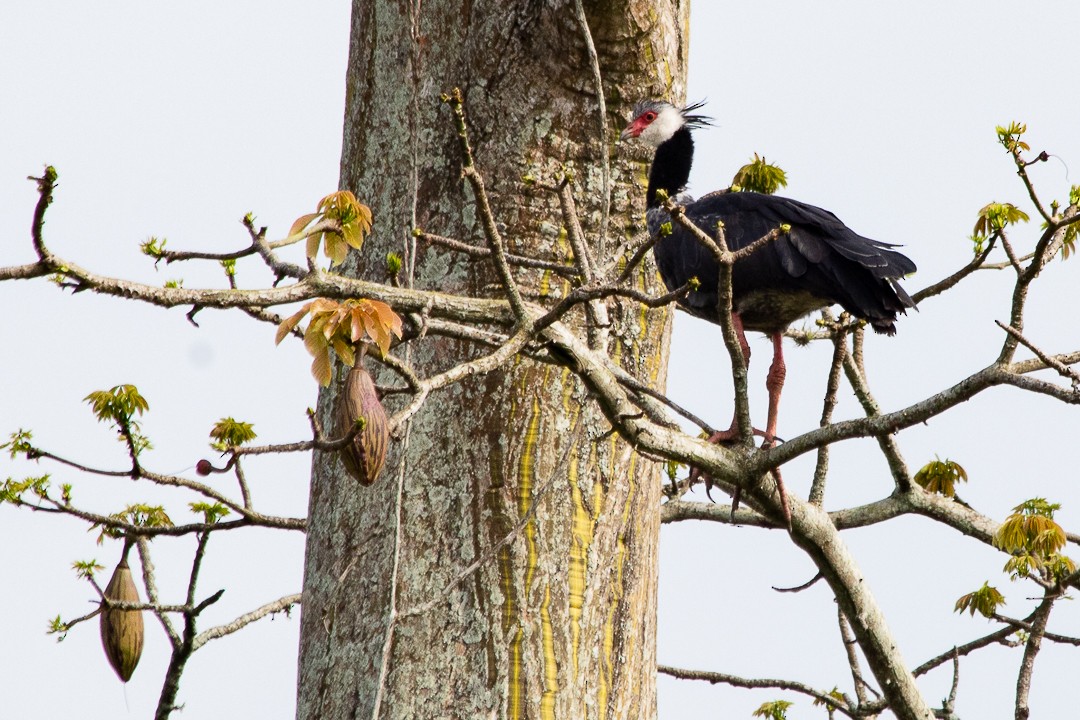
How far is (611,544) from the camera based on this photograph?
11.2ft

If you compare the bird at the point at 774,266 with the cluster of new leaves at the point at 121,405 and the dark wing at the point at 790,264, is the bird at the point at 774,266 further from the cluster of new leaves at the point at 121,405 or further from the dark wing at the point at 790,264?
the cluster of new leaves at the point at 121,405

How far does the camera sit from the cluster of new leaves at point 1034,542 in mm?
3713

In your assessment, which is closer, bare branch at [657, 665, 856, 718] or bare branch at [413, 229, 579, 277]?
bare branch at [413, 229, 579, 277]

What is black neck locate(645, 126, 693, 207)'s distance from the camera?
18.4 feet

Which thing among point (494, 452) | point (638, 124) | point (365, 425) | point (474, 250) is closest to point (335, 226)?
point (474, 250)

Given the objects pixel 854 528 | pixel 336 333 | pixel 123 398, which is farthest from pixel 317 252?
pixel 854 528

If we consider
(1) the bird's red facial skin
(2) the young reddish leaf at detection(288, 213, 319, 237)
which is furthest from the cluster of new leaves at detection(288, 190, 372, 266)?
(1) the bird's red facial skin

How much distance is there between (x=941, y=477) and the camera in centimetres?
472

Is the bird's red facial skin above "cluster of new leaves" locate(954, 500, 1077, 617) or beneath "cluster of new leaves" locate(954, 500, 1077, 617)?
above

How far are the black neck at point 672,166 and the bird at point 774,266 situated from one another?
0.74 metres

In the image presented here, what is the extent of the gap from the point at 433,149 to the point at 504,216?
Result: 1.03 feet

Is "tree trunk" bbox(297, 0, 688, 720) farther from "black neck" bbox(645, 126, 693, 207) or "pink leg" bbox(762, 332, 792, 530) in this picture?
"black neck" bbox(645, 126, 693, 207)

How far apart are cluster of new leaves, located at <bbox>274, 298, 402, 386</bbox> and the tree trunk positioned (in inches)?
39.3

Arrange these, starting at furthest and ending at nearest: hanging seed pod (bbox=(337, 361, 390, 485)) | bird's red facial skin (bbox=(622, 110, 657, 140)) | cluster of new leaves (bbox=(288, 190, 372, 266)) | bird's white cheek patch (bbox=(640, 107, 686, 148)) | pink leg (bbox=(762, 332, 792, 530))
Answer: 1. pink leg (bbox=(762, 332, 792, 530))
2. bird's white cheek patch (bbox=(640, 107, 686, 148))
3. bird's red facial skin (bbox=(622, 110, 657, 140))
4. cluster of new leaves (bbox=(288, 190, 372, 266))
5. hanging seed pod (bbox=(337, 361, 390, 485))
